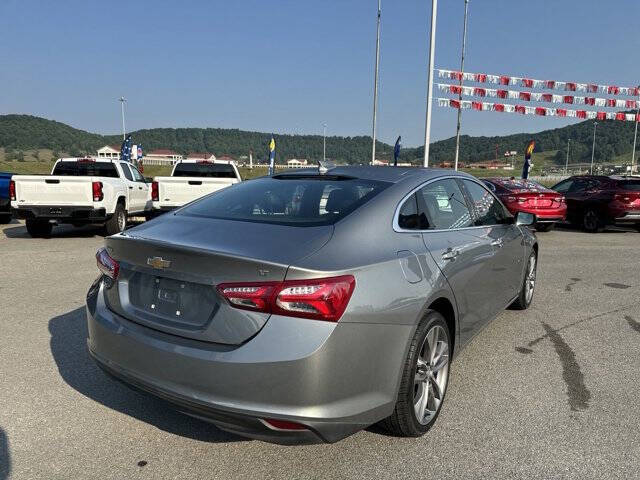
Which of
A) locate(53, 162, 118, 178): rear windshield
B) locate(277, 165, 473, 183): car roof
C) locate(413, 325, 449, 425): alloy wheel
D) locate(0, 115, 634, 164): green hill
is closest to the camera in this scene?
locate(413, 325, 449, 425): alloy wheel

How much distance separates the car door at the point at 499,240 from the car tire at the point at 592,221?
1065 centimetres

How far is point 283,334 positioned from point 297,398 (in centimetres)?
30

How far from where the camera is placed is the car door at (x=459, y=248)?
327 centimetres

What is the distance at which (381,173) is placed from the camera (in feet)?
12.0

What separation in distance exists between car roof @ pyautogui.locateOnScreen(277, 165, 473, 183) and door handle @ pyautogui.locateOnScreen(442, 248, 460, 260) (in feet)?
1.88

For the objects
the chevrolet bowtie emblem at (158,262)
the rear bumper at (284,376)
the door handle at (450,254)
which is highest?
the chevrolet bowtie emblem at (158,262)

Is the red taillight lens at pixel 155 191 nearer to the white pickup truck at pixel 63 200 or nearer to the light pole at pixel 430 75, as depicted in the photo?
the white pickup truck at pixel 63 200

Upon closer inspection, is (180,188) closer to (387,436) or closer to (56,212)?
(56,212)

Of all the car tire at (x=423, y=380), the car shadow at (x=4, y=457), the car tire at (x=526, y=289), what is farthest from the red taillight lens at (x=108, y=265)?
the car tire at (x=526, y=289)

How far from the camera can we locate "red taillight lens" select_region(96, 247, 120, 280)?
286 cm

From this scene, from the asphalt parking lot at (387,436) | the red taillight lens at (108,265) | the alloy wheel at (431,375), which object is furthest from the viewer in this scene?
the alloy wheel at (431,375)

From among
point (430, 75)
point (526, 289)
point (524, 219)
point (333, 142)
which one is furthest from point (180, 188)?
point (333, 142)

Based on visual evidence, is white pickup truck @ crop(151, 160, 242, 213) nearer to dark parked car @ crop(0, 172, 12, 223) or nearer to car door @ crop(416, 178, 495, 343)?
dark parked car @ crop(0, 172, 12, 223)

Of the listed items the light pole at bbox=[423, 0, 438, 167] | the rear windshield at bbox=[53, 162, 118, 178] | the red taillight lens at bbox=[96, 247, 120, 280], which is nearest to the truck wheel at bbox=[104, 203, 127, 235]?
the rear windshield at bbox=[53, 162, 118, 178]
